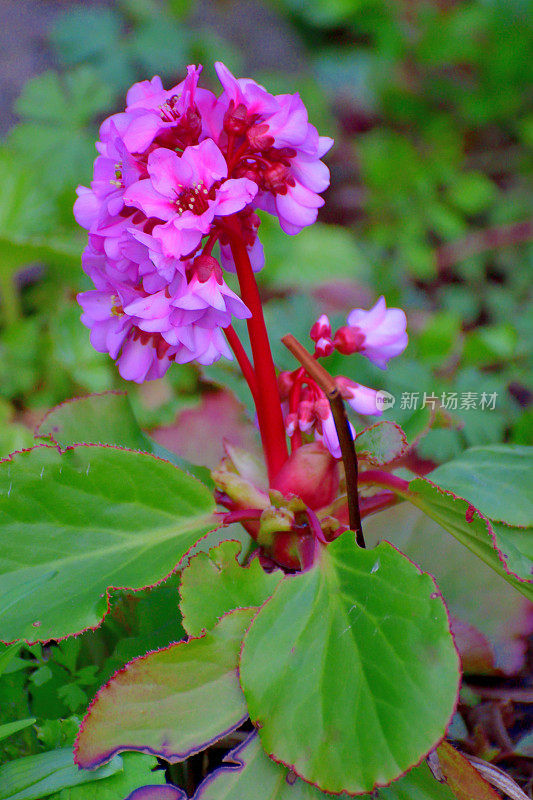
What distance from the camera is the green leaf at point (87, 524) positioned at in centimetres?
80

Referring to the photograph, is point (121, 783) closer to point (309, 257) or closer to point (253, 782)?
point (253, 782)

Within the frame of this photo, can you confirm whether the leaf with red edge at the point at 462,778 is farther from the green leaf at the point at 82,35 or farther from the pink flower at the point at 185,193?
the green leaf at the point at 82,35

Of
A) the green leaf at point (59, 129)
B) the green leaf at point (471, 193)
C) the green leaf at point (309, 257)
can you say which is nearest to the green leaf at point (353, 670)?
the green leaf at point (309, 257)

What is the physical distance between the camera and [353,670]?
2.32 feet

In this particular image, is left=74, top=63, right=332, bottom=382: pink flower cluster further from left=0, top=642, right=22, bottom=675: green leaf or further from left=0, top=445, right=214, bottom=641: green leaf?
left=0, top=642, right=22, bottom=675: green leaf

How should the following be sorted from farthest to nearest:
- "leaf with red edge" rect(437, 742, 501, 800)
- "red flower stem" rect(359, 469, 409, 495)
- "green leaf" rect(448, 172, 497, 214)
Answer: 1. "green leaf" rect(448, 172, 497, 214)
2. "red flower stem" rect(359, 469, 409, 495)
3. "leaf with red edge" rect(437, 742, 501, 800)

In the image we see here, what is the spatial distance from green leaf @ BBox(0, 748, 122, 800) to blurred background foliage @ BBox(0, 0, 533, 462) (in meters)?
0.68

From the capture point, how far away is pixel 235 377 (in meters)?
1.27

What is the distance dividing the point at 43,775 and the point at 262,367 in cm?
53

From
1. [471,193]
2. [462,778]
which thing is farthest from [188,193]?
[471,193]

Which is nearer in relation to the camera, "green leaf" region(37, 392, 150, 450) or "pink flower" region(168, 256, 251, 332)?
"pink flower" region(168, 256, 251, 332)

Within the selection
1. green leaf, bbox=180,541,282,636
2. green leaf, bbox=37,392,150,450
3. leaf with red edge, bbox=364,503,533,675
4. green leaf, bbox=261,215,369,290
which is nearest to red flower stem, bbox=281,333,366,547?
green leaf, bbox=180,541,282,636

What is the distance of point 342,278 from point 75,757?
5.54ft

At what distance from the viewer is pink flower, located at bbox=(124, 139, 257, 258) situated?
0.69m
